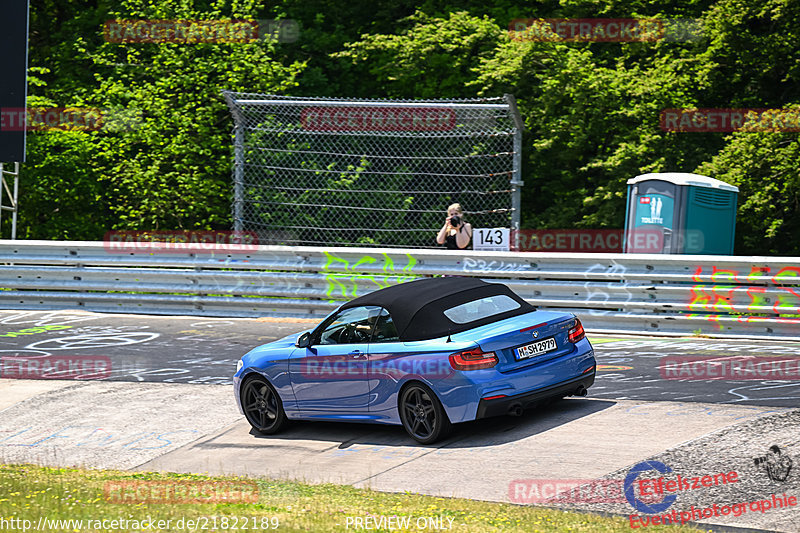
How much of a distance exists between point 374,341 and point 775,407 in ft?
11.3

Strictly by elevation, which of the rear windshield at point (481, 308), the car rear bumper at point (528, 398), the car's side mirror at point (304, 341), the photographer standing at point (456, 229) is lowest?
the car rear bumper at point (528, 398)

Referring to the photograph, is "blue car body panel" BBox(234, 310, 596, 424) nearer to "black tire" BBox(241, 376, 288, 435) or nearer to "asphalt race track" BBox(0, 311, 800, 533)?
"black tire" BBox(241, 376, 288, 435)

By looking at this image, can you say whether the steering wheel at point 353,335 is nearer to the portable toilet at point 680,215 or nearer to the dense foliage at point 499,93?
the portable toilet at point 680,215

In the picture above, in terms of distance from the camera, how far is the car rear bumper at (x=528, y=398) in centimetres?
864

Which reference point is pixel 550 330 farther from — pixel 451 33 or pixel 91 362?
pixel 451 33

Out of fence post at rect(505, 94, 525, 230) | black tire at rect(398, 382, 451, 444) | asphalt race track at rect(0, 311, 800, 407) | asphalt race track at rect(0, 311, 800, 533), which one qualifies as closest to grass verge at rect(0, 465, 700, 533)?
asphalt race track at rect(0, 311, 800, 533)

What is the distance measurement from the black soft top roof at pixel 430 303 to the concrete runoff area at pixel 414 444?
926 mm

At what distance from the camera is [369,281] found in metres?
15.1

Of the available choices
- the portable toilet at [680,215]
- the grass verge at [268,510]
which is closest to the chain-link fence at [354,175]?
the portable toilet at [680,215]

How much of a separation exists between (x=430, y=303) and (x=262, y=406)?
6.53 ft

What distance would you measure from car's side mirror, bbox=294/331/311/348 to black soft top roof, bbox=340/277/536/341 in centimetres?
48

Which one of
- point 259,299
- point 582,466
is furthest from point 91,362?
point 582,466

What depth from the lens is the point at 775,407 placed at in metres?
9.12

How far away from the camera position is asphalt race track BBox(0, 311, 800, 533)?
7680 millimetres
